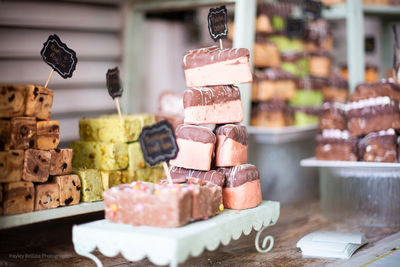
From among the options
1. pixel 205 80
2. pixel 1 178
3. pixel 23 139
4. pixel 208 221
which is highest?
pixel 205 80

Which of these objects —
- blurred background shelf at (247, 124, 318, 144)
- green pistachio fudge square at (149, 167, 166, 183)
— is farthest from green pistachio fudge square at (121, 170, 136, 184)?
blurred background shelf at (247, 124, 318, 144)

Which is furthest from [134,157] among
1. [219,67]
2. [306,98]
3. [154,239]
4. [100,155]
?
[306,98]

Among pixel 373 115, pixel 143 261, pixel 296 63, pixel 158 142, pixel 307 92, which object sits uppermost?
pixel 296 63

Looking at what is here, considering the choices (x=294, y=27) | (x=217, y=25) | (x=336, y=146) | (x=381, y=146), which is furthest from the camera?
(x=294, y=27)

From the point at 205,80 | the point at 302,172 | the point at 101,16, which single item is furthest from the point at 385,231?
the point at 101,16

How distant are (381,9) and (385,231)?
267 cm

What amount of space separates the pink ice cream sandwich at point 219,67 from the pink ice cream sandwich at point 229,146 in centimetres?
32

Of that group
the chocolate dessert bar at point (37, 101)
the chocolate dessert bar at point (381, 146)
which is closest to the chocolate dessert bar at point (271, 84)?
the chocolate dessert bar at point (381, 146)

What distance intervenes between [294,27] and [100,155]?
2883mm

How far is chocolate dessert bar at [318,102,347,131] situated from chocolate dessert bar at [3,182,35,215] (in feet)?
8.70

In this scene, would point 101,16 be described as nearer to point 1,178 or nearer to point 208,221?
point 1,178

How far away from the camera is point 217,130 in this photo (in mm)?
3447

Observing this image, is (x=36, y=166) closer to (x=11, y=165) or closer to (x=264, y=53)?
(x=11, y=165)

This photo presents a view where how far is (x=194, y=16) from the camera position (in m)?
6.04
